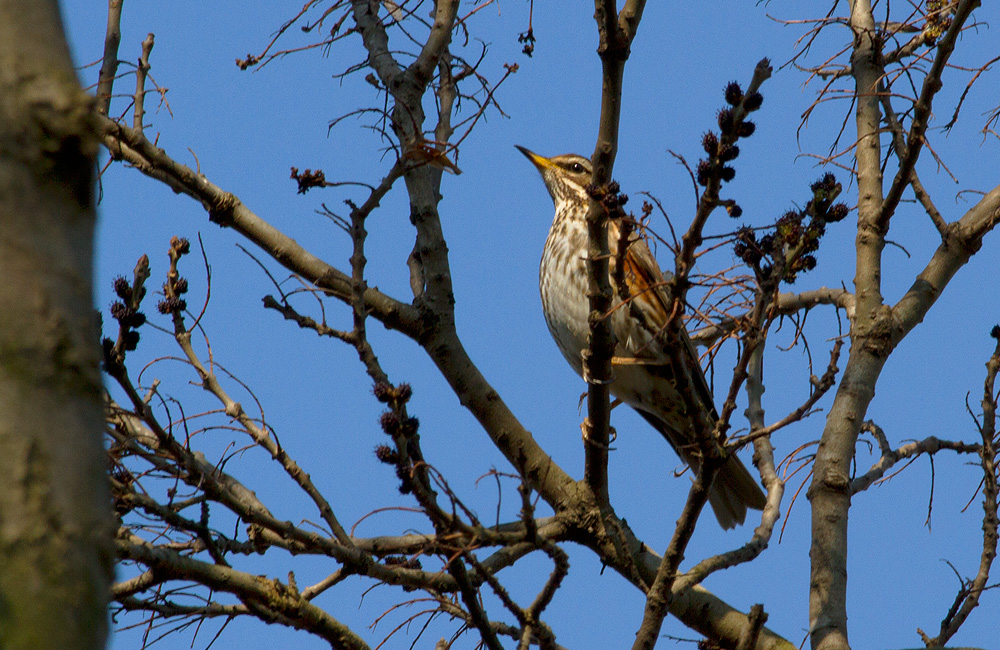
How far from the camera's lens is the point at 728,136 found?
2.54 metres

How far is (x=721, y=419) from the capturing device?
3.23 meters

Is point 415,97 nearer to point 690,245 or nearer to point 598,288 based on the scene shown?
point 598,288

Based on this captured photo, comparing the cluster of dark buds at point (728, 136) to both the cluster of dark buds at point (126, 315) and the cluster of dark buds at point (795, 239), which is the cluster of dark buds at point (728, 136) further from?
the cluster of dark buds at point (126, 315)

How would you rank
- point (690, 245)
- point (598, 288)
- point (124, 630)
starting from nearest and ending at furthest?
1. point (690, 245)
2. point (598, 288)
3. point (124, 630)

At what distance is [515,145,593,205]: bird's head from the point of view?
7.18 meters

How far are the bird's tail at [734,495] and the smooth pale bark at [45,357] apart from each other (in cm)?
538

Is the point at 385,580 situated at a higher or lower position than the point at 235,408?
lower

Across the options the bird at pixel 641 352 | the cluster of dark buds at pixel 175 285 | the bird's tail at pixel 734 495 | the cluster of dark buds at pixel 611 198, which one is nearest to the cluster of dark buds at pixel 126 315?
the cluster of dark buds at pixel 175 285

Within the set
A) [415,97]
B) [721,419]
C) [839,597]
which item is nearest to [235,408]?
[721,419]

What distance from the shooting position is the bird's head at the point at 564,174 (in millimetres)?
7176

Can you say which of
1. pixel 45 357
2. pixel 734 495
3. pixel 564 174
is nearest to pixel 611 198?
pixel 45 357

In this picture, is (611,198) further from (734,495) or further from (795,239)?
(734,495)

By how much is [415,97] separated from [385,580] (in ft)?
9.12

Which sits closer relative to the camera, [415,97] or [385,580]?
[385,580]
